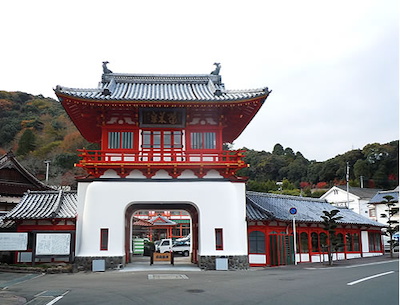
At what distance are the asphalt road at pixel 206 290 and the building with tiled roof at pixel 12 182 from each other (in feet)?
51.5

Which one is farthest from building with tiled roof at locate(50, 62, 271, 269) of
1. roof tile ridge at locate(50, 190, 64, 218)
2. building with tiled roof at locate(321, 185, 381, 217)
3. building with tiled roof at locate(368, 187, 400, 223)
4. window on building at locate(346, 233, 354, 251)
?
building with tiled roof at locate(321, 185, 381, 217)

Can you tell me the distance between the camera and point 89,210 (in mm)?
19578

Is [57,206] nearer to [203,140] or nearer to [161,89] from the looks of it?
[203,140]

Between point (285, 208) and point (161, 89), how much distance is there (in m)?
11.2

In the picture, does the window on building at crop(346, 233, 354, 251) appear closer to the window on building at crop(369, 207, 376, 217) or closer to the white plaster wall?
the white plaster wall

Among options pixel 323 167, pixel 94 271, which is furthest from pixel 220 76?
pixel 323 167

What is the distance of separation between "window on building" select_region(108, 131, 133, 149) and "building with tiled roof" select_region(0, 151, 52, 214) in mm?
13679

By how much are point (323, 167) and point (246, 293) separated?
72392 mm

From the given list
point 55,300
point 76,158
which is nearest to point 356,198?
point 76,158

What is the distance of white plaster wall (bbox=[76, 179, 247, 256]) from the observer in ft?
63.5

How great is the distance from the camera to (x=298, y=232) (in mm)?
24016

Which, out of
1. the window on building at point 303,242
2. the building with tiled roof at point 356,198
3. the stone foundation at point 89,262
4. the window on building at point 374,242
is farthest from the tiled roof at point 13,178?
the building with tiled roof at point 356,198

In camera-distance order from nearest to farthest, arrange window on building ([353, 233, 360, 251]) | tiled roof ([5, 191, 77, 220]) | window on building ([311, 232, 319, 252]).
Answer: tiled roof ([5, 191, 77, 220]), window on building ([311, 232, 319, 252]), window on building ([353, 233, 360, 251])

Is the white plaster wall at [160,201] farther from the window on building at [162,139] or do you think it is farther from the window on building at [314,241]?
the window on building at [314,241]
